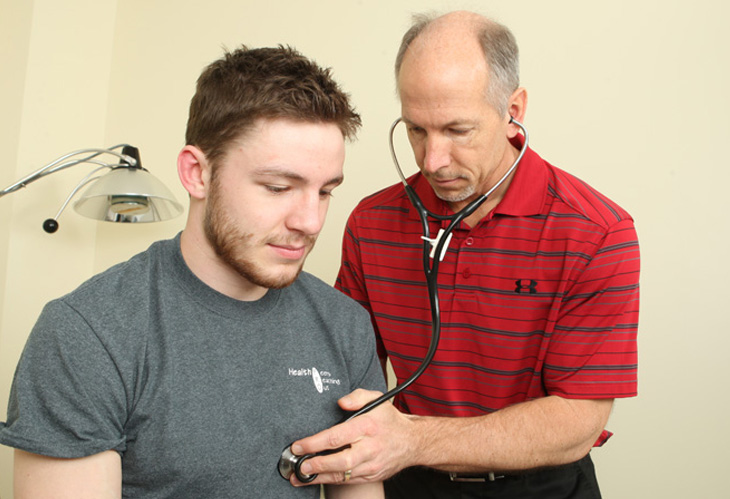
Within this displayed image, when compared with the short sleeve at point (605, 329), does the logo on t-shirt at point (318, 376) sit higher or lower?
lower

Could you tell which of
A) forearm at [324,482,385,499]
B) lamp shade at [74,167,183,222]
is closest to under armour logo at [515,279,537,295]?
forearm at [324,482,385,499]

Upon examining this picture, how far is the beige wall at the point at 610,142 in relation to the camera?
183 cm

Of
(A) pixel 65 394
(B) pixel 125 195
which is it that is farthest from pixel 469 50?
(B) pixel 125 195

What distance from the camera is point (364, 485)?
127cm

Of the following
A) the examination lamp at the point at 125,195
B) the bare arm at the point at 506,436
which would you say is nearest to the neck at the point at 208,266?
the bare arm at the point at 506,436

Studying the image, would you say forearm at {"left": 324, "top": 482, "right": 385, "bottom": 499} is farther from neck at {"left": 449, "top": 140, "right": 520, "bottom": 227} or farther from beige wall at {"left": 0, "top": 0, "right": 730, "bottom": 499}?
beige wall at {"left": 0, "top": 0, "right": 730, "bottom": 499}

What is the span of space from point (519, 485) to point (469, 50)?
1.01m

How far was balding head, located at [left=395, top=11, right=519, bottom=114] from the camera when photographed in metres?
1.42

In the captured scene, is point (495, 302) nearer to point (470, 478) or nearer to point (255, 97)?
point (470, 478)

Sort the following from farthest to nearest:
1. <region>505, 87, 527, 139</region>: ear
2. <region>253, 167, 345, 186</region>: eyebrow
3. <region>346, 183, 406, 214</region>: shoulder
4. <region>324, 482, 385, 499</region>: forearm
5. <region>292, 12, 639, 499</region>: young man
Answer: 1. <region>346, 183, 406, 214</region>: shoulder
2. <region>505, 87, 527, 139</region>: ear
3. <region>292, 12, 639, 499</region>: young man
4. <region>324, 482, 385, 499</region>: forearm
5. <region>253, 167, 345, 186</region>: eyebrow

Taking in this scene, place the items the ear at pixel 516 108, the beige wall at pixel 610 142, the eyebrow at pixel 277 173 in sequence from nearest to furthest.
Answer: the eyebrow at pixel 277 173 → the ear at pixel 516 108 → the beige wall at pixel 610 142

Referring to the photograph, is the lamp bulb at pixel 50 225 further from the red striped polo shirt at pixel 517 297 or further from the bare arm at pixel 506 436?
the bare arm at pixel 506 436

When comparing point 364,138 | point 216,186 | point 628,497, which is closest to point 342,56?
point 364,138

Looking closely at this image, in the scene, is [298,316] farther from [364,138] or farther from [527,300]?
[364,138]
